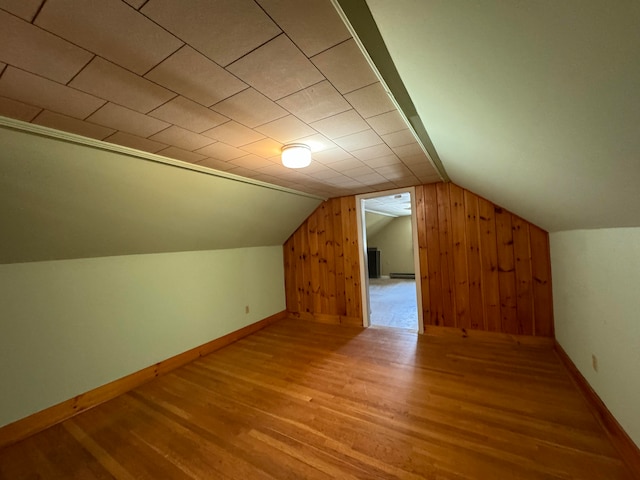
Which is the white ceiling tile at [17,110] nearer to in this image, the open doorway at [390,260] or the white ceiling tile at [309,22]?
the white ceiling tile at [309,22]

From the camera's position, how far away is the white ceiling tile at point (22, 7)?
73 cm

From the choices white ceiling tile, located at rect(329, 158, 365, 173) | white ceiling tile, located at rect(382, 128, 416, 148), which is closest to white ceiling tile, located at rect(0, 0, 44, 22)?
white ceiling tile, located at rect(382, 128, 416, 148)

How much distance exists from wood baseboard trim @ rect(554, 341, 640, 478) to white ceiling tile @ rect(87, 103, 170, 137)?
3.16 m

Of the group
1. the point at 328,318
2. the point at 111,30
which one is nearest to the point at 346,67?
the point at 111,30

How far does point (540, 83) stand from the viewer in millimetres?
761

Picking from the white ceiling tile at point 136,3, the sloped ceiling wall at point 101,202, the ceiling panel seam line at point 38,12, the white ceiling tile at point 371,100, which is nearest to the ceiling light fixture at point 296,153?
the white ceiling tile at point 371,100

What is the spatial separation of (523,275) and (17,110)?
427cm

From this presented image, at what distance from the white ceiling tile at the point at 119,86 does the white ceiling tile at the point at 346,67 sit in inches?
29.2

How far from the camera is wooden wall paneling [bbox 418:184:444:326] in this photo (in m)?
3.32

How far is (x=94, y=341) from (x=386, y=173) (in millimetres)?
3246

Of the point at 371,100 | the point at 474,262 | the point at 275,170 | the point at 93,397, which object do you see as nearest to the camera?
the point at 371,100

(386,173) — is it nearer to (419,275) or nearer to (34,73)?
(419,275)

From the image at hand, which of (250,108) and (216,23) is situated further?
Result: (250,108)

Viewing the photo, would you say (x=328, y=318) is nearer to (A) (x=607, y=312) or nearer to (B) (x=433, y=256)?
(B) (x=433, y=256)
